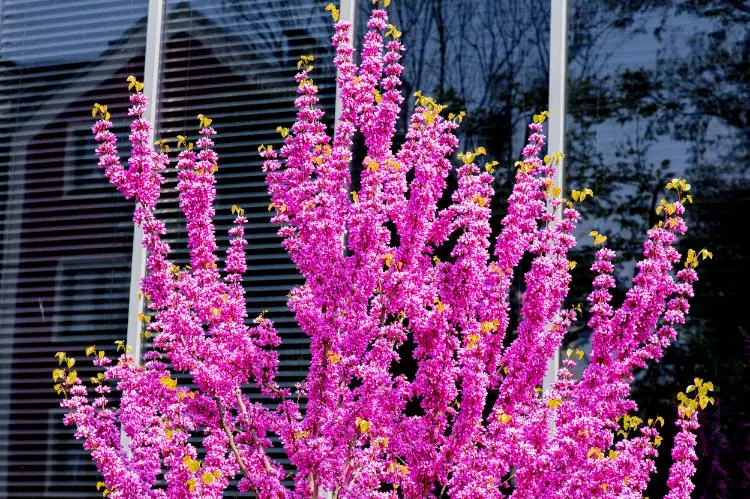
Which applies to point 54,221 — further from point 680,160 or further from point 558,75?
point 680,160

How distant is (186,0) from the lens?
5.74m

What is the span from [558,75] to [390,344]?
6.33 ft

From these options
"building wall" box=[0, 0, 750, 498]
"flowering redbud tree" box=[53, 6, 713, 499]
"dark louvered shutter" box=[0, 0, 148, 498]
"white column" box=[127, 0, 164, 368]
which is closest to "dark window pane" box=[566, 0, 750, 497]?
"building wall" box=[0, 0, 750, 498]

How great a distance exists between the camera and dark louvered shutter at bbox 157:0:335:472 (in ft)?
17.5

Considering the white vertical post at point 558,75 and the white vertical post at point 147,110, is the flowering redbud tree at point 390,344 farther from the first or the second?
the white vertical post at point 147,110

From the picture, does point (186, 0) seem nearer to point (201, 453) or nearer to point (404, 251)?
point (201, 453)

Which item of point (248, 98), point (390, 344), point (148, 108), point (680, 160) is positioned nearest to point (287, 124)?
point (248, 98)

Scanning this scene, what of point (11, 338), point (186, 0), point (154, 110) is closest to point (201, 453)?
point (11, 338)

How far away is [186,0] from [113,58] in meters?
0.46

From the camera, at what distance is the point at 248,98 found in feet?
18.2

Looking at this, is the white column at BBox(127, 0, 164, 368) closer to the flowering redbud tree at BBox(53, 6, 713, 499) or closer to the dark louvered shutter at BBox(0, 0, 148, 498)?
the dark louvered shutter at BBox(0, 0, 148, 498)

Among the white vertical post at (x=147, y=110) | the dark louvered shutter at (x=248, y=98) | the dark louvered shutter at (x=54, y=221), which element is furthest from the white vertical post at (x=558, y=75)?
the dark louvered shutter at (x=54, y=221)

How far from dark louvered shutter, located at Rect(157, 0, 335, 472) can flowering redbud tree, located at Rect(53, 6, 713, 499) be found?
1.49 meters

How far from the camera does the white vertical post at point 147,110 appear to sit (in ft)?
17.8
